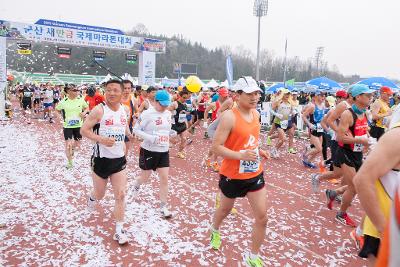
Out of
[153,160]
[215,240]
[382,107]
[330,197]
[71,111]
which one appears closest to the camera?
[215,240]

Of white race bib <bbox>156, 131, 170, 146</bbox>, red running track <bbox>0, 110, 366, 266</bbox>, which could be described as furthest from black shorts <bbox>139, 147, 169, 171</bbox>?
red running track <bbox>0, 110, 366, 266</bbox>

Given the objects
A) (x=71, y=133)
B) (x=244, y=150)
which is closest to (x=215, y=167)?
(x=71, y=133)

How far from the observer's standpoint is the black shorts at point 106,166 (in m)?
4.09

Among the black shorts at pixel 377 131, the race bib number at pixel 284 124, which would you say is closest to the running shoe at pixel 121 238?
the race bib number at pixel 284 124

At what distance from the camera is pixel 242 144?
337 cm

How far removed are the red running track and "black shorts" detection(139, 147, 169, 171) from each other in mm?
813

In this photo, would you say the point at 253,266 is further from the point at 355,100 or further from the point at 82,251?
the point at 355,100

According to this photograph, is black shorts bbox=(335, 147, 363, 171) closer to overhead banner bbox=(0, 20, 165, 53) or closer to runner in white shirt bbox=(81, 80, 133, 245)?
runner in white shirt bbox=(81, 80, 133, 245)

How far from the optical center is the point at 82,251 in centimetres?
388

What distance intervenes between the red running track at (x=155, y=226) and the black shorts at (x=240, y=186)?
891mm

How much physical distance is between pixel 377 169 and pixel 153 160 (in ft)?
11.7

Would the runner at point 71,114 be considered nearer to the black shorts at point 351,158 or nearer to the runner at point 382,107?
the black shorts at point 351,158

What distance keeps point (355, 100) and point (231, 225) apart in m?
2.57

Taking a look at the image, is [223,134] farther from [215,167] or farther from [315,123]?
[315,123]
